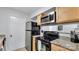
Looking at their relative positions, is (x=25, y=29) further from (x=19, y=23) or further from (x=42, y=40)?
(x=42, y=40)

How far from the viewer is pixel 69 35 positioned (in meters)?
1.27

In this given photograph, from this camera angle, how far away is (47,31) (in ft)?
4.44

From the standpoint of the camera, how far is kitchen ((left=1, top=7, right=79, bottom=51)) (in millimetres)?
1075

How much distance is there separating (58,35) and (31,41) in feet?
1.24

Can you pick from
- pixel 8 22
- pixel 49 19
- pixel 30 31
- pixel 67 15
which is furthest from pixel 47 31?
pixel 8 22

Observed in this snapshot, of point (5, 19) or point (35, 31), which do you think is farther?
point (35, 31)

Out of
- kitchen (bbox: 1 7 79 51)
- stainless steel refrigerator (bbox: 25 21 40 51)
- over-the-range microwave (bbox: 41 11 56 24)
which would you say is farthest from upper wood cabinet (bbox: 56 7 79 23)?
stainless steel refrigerator (bbox: 25 21 40 51)

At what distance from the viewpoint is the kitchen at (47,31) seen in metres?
1.08

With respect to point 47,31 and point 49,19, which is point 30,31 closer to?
point 47,31

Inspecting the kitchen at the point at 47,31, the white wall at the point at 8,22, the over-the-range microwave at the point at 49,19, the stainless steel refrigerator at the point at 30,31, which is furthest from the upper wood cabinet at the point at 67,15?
the white wall at the point at 8,22

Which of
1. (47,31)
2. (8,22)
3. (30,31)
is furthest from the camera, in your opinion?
(47,31)
